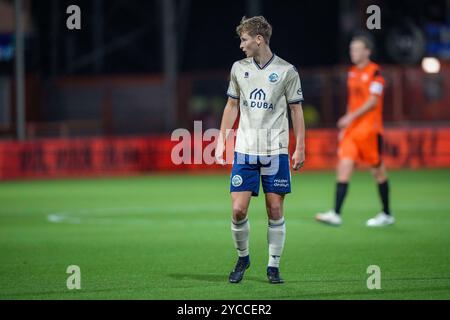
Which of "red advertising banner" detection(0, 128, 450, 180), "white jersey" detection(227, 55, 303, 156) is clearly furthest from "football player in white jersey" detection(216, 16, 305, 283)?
"red advertising banner" detection(0, 128, 450, 180)

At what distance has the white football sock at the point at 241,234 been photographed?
32.4 feet

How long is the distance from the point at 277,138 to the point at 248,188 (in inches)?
20.7

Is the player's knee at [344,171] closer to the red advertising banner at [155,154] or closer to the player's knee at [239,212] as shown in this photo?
the player's knee at [239,212]

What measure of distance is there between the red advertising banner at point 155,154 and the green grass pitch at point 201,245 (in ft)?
14.7

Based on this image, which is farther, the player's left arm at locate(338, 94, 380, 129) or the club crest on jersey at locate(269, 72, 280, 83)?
the player's left arm at locate(338, 94, 380, 129)

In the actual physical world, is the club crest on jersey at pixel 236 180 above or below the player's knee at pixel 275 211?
above

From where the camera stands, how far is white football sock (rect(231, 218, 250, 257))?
9.87 meters

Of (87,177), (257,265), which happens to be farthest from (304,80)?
(257,265)

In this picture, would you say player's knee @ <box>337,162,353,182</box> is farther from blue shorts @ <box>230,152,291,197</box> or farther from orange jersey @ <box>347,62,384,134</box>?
blue shorts @ <box>230,152,291,197</box>

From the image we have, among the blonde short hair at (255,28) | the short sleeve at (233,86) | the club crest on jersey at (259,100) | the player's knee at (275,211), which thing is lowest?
the player's knee at (275,211)

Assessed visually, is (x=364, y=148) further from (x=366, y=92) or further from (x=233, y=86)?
(x=233, y=86)

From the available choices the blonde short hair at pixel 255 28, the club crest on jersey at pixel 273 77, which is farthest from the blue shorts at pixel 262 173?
the blonde short hair at pixel 255 28

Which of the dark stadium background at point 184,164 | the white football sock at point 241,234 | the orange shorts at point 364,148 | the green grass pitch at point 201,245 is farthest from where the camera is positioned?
the orange shorts at point 364,148

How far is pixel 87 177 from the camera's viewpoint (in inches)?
1025
